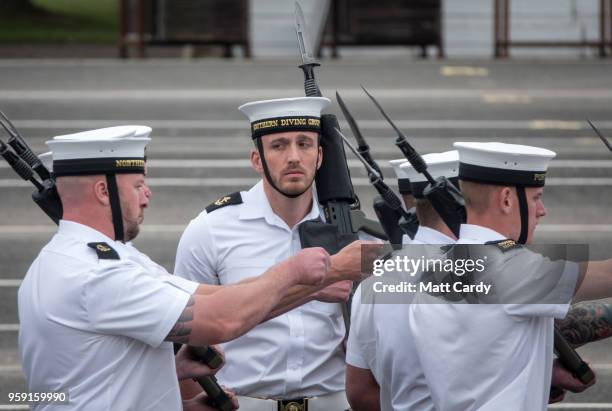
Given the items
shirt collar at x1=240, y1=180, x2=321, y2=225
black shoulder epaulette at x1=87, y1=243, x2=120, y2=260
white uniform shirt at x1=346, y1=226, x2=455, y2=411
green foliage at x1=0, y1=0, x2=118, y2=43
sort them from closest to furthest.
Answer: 1. black shoulder epaulette at x1=87, y1=243, x2=120, y2=260
2. white uniform shirt at x1=346, y1=226, x2=455, y2=411
3. shirt collar at x1=240, y1=180, x2=321, y2=225
4. green foliage at x1=0, y1=0, x2=118, y2=43

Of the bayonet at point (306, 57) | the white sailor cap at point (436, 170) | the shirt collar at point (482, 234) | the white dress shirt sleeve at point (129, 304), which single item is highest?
the bayonet at point (306, 57)

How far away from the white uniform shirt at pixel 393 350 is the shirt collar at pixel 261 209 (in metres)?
0.73

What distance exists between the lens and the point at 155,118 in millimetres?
18578

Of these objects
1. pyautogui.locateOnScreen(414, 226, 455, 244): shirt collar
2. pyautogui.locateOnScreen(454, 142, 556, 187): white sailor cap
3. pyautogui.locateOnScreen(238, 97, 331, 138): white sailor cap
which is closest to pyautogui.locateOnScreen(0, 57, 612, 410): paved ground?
pyautogui.locateOnScreen(238, 97, 331, 138): white sailor cap

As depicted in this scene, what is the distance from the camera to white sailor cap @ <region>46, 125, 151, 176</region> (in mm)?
5039

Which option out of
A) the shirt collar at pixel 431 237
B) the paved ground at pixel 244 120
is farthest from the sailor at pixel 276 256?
the paved ground at pixel 244 120

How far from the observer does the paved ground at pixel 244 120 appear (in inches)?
547

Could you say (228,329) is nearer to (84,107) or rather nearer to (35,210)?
(35,210)

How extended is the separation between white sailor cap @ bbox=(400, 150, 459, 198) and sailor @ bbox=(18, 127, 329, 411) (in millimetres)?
1163

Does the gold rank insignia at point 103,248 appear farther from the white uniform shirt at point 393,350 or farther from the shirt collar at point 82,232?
the white uniform shirt at point 393,350

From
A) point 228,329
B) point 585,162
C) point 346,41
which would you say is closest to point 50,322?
point 228,329

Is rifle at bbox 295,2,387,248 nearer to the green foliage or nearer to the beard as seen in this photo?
the beard

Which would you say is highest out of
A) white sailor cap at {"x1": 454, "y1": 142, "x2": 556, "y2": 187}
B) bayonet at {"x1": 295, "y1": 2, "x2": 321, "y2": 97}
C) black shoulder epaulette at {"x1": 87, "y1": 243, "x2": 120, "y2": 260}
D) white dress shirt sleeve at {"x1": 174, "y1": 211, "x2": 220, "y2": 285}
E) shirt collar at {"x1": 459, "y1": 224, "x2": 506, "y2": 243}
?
bayonet at {"x1": 295, "y1": 2, "x2": 321, "y2": 97}

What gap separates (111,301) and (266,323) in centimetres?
152
